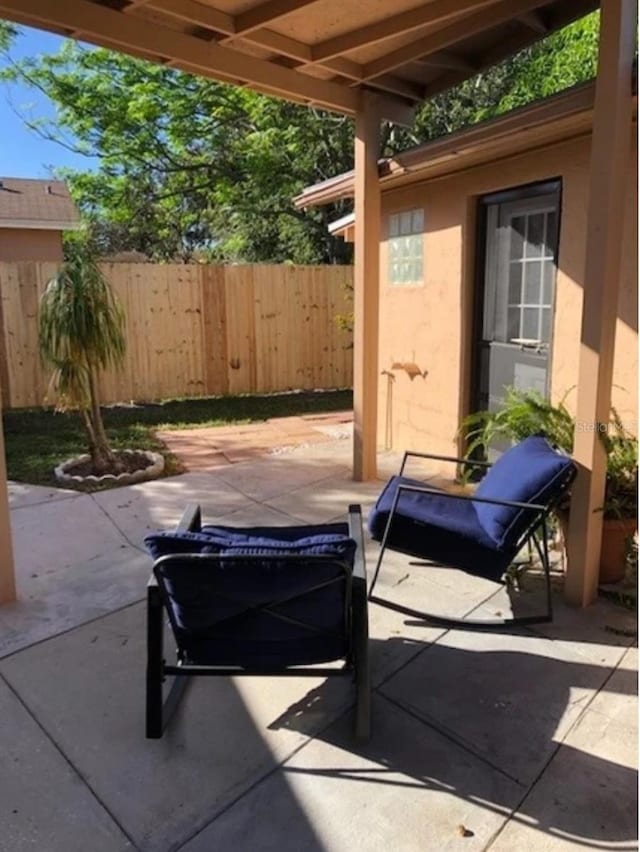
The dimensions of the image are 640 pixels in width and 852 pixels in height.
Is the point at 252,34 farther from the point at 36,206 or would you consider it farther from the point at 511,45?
the point at 36,206

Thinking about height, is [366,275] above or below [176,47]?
below

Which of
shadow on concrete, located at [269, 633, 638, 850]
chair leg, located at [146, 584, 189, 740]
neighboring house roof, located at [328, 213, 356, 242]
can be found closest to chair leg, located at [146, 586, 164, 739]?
chair leg, located at [146, 584, 189, 740]

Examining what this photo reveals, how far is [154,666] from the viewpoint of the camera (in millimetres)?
2125

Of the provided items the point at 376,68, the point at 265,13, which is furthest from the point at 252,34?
the point at 376,68

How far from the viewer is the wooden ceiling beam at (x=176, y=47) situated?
126 inches

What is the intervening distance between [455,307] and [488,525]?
2535mm

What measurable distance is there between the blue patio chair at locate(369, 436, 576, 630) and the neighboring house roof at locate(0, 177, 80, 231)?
10582mm

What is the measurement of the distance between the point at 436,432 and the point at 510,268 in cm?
Answer: 151

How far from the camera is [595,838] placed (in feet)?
5.81

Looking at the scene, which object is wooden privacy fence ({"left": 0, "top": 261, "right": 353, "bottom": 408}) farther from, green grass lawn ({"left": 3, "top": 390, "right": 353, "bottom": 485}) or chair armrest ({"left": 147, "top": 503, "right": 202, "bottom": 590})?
chair armrest ({"left": 147, "top": 503, "right": 202, "bottom": 590})

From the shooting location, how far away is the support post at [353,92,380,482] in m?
4.68

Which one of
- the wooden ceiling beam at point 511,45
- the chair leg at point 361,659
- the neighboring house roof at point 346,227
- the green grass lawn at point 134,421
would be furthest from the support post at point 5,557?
the neighboring house roof at point 346,227

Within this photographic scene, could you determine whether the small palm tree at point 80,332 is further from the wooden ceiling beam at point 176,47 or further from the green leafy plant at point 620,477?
the green leafy plant at point 620,477

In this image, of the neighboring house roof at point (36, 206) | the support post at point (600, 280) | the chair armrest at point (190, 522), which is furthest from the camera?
the neighboring house roof at point (36, 206)
